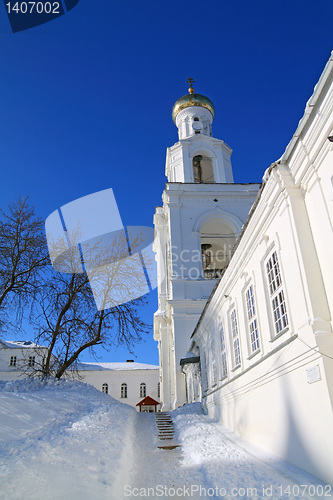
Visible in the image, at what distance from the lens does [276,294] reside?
8.14 m

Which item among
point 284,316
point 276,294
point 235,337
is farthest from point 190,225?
point 284,316

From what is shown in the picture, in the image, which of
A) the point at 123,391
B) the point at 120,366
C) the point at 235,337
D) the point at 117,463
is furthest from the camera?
the point at 120,366

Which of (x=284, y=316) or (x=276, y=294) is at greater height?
(x=276, y=294)

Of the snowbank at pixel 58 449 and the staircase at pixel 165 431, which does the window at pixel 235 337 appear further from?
the snowbank at pixel 58 449

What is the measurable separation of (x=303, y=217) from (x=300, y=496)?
13.9 ft

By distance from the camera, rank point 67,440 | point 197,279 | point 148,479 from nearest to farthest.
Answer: point 148,479 < point 67,440 < point 197,279

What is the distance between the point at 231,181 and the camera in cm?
2653

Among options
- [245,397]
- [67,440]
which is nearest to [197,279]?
[245,397]

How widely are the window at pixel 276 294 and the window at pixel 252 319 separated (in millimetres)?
1094

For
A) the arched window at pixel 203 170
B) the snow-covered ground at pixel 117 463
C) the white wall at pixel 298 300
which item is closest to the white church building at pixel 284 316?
the white wall at pixel 298 300

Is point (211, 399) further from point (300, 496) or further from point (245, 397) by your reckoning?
point (300, 496)

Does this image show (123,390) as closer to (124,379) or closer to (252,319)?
(124,379)

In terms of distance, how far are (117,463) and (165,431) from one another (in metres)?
5.29

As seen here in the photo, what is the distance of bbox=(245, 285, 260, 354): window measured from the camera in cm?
951
